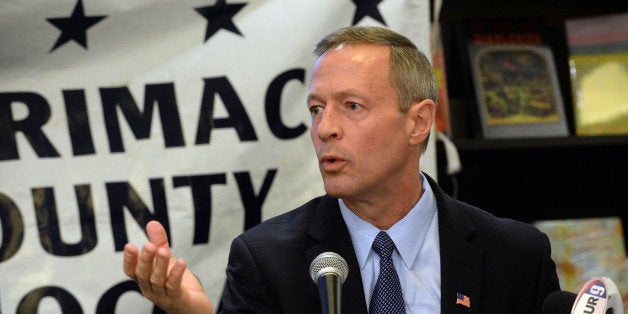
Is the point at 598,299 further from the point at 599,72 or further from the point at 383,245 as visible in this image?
the point at 599,72

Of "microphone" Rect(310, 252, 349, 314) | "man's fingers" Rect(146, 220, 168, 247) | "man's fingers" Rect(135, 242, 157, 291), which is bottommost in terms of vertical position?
"microphone" Rect(310, 252, 349, 314)

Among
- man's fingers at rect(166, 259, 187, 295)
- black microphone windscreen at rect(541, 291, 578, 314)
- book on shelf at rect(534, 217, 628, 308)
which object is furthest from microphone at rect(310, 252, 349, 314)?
book on shelf at rect(534, 217, 628, 308)

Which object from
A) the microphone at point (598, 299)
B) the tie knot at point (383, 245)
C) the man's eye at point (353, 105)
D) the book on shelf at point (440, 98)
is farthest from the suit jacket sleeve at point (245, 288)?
the book on shelf at point (440, 98)

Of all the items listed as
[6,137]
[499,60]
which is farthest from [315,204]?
[499,60]

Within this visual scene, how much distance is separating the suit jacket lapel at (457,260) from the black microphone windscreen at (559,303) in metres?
0.25

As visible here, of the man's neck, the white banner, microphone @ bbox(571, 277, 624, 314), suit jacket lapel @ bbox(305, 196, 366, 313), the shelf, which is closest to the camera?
microphone @ bbox(571, 277, 624, 314)

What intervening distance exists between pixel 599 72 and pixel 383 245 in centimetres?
153

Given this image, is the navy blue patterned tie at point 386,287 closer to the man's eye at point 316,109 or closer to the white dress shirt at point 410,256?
the white dress shirt at point 410,256

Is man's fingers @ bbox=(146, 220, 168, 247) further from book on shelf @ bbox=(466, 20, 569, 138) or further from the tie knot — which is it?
book on shelf @ bbox=(466, 20, 569, 138)

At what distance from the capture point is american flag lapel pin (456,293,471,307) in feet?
6.15

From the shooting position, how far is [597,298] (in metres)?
1.34

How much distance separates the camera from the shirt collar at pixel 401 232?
1937 millimetres

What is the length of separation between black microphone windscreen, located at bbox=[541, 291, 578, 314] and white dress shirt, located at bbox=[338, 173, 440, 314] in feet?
0.97

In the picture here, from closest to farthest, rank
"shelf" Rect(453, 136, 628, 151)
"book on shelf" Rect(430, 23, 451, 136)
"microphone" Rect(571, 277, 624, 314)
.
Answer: "microphone" Rect(571, 277, 624, 314)
"book on shelf" Rect(430, 23, 451, 136)
"shelf" Rect(453, 136, 628, 151)
